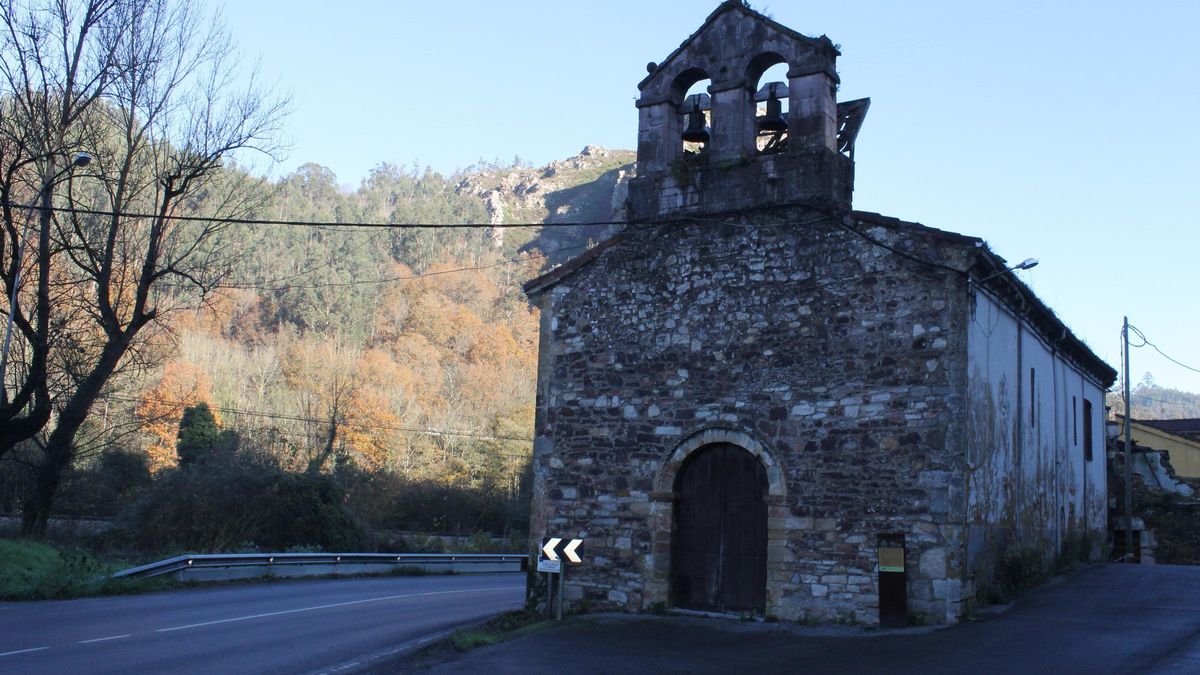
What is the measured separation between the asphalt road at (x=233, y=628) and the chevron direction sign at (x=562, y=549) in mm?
1880

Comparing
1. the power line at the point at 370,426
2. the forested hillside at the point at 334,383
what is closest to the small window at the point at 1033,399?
the forested hillside at the point at 334,383

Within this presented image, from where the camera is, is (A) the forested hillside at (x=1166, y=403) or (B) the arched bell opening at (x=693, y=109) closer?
(B) the arched bell opening at (x=693, y=109)

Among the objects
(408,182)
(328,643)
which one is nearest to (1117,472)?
(328,643)

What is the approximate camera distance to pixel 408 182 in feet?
409

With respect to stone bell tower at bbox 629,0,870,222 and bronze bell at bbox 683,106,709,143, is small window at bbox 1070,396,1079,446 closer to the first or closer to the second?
stone bell tower at bbox 629,0,870,222

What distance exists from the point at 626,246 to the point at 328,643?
23.1 ft

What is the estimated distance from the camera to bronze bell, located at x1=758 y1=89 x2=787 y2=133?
1473 centimetres

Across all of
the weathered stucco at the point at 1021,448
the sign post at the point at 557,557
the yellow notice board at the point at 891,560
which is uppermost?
the weathered stucco at the point at 1021,448

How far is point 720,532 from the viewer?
14.3 meters

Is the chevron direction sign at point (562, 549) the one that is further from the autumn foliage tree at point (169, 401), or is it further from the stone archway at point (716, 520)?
the autumn foliage tree at point (169, 401)

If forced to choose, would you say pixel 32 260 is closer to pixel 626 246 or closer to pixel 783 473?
pixel 626 246

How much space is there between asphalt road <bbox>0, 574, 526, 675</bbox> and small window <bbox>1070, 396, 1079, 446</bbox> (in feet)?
40.0

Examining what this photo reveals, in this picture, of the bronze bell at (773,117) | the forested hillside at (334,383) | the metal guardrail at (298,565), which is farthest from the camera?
the forested hillside at (334,383)

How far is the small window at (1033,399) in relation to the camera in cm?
1717
